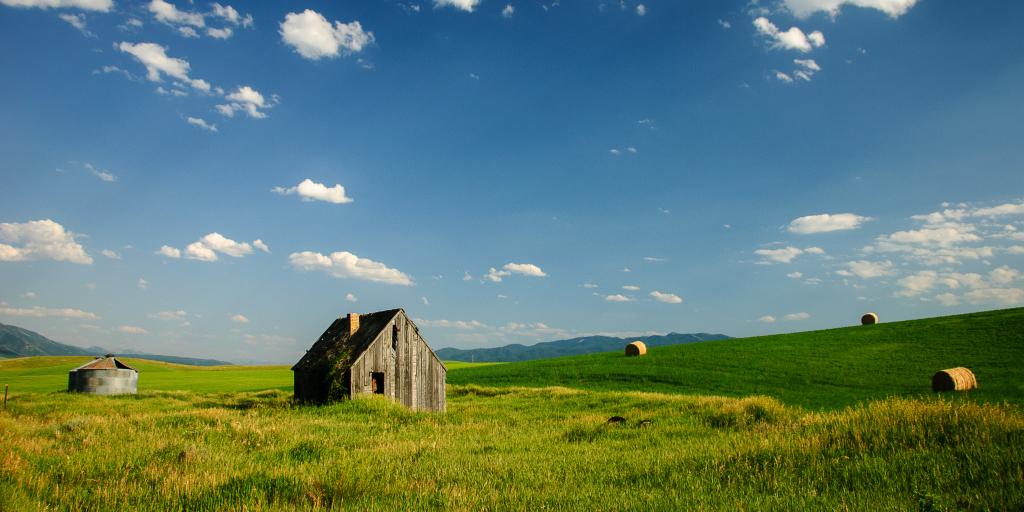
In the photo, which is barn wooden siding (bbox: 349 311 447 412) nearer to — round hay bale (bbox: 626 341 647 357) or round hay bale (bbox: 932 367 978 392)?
round hay bale (bbox: 932 367 978 392)

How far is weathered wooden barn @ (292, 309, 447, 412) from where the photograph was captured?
2695 cm

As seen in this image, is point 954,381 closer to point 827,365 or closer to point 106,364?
point 827,365

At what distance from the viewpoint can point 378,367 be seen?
27703mm

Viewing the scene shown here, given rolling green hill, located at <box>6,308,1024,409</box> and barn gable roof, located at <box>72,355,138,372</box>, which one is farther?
barn gable roof, located at <box>72,355,138,372</box>

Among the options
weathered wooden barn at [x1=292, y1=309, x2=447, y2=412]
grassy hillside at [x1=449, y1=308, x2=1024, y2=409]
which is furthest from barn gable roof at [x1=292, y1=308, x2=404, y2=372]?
grassy hillside at [x1=449, y1=308, x2=1024, y2=409]

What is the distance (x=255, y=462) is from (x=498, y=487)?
5.07 metres

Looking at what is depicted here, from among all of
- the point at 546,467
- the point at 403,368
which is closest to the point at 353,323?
the point at 403,368

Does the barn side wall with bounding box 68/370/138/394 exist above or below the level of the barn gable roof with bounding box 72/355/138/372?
below

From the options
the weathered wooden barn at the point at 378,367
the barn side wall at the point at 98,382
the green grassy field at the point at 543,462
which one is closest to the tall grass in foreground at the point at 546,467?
the green grassy field at the point at 543,462

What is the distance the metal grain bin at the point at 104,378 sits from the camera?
42844 mm

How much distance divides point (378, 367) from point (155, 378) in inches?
2072

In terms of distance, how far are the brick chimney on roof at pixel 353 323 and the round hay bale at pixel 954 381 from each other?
32.5 meters

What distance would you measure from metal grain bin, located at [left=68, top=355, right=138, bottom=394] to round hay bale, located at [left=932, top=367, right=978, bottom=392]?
57157mm

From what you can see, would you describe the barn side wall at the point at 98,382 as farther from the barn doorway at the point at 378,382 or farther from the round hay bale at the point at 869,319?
the round hay bale at the point at 869,319
